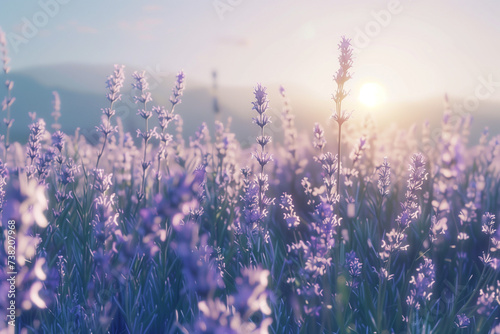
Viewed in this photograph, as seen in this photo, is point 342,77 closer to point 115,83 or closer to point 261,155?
point 261,155

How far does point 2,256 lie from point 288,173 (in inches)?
149

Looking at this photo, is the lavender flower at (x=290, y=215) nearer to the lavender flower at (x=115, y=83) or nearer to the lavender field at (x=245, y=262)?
the lavender field at (x=245, y=262)

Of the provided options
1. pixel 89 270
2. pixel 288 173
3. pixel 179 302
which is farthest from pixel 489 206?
pixel 89 270

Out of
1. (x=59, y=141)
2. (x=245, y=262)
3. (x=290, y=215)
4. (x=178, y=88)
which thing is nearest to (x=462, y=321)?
(x=290, y=215)

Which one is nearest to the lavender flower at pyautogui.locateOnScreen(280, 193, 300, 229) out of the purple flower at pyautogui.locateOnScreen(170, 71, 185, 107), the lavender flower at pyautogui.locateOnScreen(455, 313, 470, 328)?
the lavender flower at pyautogui.locateOnScreen(455, 313, 470, 328)

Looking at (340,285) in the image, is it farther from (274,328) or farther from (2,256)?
(2,256)

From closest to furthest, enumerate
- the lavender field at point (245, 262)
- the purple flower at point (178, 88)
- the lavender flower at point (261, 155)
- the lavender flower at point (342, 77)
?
the lavender field at point (245, 262), the lavender flower at point (342, 77), the lavender flower at point (261, 155), the purple flower at point (178, 88)

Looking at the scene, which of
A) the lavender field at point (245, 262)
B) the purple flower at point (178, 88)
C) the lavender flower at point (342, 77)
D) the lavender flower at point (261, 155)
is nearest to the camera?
the lavender field at point (245, 262)

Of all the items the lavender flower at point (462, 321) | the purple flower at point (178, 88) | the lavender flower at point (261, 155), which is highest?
the purple flower at point (178, 88)

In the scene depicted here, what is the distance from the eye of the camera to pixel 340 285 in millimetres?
2762

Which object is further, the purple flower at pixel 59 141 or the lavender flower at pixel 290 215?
the purple flower at pixel 59 141

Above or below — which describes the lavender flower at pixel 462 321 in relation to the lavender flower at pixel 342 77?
below

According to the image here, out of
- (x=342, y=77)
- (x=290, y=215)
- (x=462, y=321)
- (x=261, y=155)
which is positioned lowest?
(x=462, y=321)

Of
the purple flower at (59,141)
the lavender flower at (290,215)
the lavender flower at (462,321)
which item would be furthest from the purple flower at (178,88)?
the lavender flower at (462,321)
